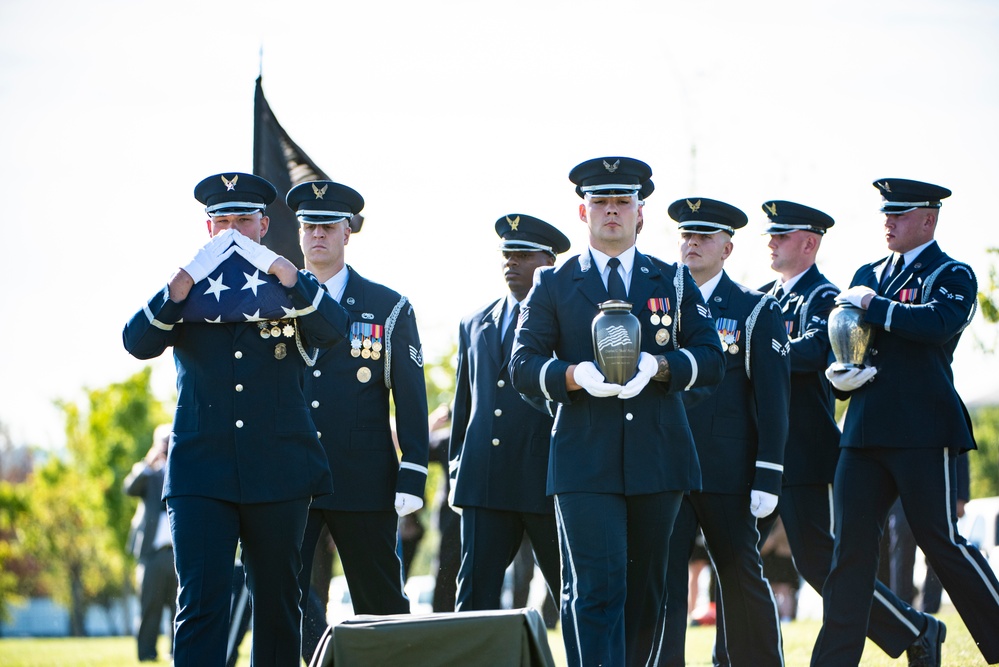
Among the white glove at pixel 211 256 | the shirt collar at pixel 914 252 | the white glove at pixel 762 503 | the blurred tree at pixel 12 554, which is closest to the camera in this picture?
the white glove at pixel 211 256

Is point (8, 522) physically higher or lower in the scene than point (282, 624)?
lower

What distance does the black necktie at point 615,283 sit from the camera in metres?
6.78

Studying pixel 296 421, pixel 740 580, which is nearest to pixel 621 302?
pixel 296 421

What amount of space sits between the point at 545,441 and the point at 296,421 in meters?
2.00

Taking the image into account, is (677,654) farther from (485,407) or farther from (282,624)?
(282,624)

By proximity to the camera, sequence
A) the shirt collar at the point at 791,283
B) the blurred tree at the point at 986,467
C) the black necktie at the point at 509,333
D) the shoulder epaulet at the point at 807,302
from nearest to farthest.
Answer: the black necktie at the point at 509,333
the shoulder epaulet at the point at 807,302
the shirt collar at the point at 791,283
the blurred tree at the point at 986,467

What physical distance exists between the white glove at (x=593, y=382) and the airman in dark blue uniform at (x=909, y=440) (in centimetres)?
220

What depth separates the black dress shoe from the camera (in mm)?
8266

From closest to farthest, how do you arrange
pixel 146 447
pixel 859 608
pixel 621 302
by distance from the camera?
pixel 621 302, pixel 859 608, pixel 146 447

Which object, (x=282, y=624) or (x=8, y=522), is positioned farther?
(x=8, y=522)

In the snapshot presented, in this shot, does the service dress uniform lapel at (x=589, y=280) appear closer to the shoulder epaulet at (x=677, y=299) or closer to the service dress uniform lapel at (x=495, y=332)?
the shoulder epaulet at (x=677, y=299)

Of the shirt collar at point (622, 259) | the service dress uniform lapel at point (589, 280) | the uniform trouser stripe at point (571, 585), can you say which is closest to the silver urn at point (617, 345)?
the service dress uniform lapel at point (589, 280)

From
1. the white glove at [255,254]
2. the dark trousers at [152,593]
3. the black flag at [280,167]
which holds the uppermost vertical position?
the black flag at [280,167]

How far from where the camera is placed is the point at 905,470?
25.3 feet
